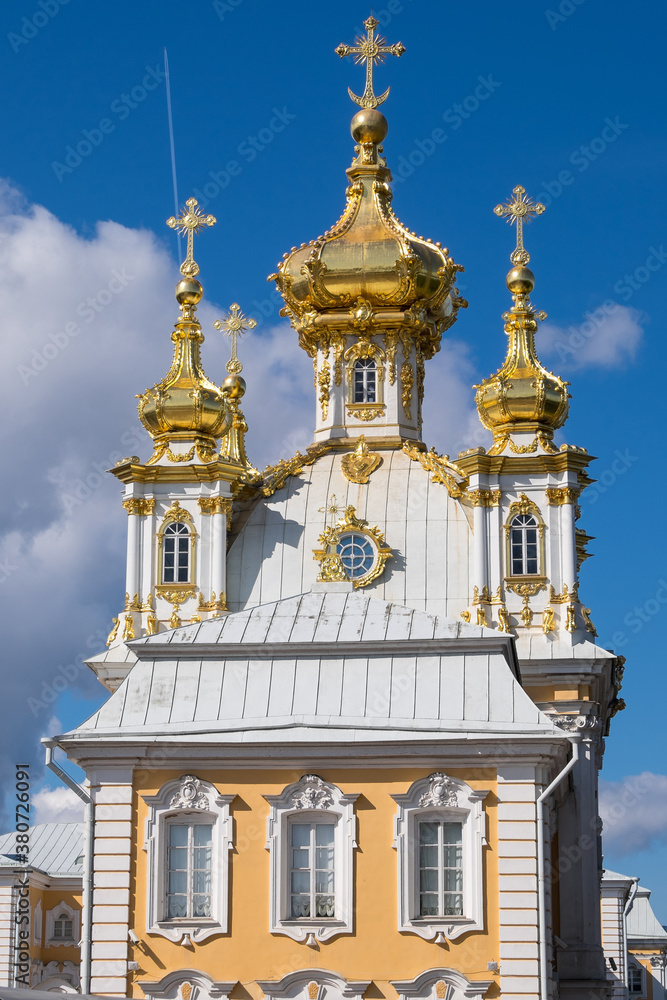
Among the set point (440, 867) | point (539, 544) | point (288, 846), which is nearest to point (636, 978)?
point (539, 544)

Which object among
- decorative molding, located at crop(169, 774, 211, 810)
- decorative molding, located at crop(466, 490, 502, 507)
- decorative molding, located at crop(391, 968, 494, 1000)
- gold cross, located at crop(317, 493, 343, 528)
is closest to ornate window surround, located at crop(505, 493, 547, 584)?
decorative molding, located at crop(466, 490, 502, 507)

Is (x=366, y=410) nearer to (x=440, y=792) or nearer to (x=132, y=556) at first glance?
(x=132, y=556)

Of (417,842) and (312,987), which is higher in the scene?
(417,842)

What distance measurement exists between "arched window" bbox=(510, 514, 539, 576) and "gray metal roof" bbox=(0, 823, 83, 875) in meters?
15.0

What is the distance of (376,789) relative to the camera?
2578 centimetres

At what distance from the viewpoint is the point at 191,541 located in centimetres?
4012

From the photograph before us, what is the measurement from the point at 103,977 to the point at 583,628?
1542 centimetres

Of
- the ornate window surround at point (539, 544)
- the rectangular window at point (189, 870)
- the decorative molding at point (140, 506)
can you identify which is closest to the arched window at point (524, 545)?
the ornate window surround at point (539, 544)

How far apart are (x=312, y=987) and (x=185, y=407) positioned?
17957 mm

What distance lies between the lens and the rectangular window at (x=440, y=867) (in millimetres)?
25500

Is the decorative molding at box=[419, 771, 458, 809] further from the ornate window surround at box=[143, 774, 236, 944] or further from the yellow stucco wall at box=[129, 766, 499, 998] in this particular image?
the ornate window surround at box=[143, 774, 236, 944]

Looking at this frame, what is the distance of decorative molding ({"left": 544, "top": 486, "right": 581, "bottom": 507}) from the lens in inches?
1538

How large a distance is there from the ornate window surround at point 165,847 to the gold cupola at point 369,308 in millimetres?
17329

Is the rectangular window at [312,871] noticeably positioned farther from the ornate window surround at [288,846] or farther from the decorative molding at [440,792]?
the decorative molding at [440,792]
